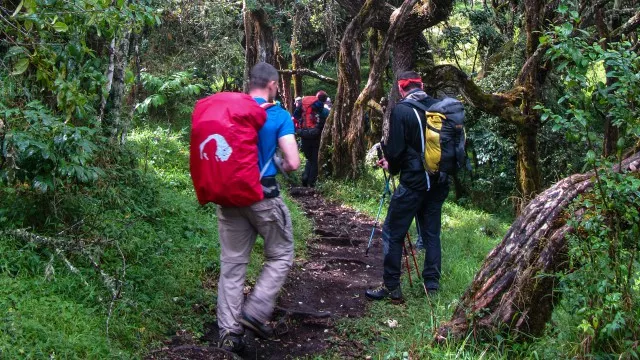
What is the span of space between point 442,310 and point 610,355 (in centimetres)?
179

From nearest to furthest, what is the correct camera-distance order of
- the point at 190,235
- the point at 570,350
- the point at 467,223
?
1. the point at 570,350
2. the point at 190,235
3. the point at 467,223

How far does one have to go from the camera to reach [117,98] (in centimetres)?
682

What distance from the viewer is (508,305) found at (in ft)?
15.2

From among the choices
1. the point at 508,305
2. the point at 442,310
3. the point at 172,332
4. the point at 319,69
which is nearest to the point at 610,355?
the point at 508,305

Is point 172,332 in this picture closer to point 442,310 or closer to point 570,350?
point 442,310

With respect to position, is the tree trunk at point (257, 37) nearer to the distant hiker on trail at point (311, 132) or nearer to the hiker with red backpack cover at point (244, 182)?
the distant hiker on trail at point (311, 132)

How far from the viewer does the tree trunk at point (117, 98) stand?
22.1 ft

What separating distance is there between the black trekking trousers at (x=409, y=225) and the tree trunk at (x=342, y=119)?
7770 millimetres

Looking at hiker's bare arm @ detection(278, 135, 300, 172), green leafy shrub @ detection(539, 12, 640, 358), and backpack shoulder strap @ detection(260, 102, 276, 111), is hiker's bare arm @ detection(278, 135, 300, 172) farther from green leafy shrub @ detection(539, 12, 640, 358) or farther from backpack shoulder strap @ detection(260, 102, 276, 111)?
green leafy shrub @ detection(539, 12, 640, 358)

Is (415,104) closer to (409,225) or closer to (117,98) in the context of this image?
(409,225)

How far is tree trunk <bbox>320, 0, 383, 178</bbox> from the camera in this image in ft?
47.8

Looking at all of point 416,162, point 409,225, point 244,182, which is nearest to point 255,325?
point 244,182

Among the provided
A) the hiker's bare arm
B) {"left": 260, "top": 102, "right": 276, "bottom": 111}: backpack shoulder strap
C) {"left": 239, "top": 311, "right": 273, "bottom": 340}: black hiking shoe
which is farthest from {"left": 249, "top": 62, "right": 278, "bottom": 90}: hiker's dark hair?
{"left": 239, "top": 311, "right": 273, "bottom": 340}: black hiking shoe

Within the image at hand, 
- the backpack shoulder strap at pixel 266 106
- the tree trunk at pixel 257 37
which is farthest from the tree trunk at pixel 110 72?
the tree trunk at pixel 257 37
